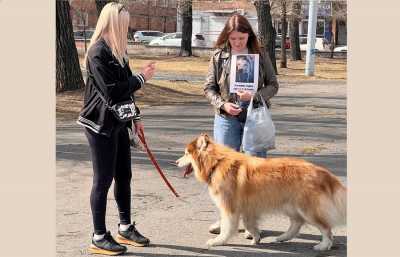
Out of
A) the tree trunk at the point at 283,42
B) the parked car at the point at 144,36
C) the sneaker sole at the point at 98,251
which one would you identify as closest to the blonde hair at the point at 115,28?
the sneaker sole at the point at 98,251

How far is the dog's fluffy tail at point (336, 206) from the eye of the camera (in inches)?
210

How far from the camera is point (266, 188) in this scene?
5.33 metres

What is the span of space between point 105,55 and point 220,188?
1.43 m

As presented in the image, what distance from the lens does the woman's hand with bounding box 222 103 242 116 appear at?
5785mm

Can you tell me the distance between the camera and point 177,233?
6.01 meters

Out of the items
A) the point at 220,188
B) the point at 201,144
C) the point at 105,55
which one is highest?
the point at 105,55

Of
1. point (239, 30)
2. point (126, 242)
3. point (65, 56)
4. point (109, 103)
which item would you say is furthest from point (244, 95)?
point (65, 56)

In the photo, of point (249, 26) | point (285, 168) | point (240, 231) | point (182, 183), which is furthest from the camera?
point (182, 183)

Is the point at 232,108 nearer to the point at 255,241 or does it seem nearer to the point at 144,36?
the point at 255,241

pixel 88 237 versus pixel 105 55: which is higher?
pixel 105 55

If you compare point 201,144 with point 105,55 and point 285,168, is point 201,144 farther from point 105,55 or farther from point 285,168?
point 105,55

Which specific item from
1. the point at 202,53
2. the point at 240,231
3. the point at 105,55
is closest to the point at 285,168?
the point at 240,231

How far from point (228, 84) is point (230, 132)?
0.45 metres

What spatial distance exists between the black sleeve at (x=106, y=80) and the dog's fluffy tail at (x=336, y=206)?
6.00 ft
